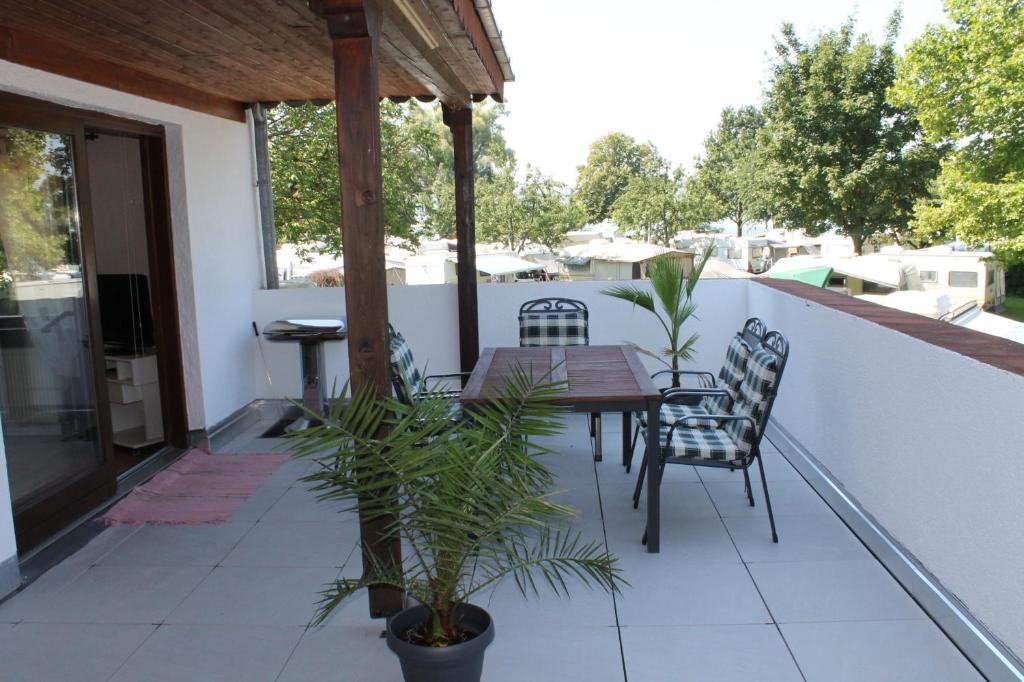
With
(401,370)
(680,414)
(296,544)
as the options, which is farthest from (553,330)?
(296,544)

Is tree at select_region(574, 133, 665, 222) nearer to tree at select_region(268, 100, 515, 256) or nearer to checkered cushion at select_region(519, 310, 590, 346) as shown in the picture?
tree at select_region(268, 100, 515, 256)

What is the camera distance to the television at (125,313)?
513cm

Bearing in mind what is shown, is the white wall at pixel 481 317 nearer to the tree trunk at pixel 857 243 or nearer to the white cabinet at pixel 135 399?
the white cabinet at pixel 135 399

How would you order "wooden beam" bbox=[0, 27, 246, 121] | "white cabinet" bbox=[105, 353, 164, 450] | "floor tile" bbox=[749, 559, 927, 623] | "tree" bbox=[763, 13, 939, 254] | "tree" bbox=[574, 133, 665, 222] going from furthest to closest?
"tree" bbox=[574, 133, 665, 222] → "tree" bbox=[763, 13, 939, 254] → "white cabinet" bbox=[105, 353, 164, 450] → "wooden beam" bbox=[0, 27, 246, 121] → "floor tile" bbox=[749, 559, 927, 623]

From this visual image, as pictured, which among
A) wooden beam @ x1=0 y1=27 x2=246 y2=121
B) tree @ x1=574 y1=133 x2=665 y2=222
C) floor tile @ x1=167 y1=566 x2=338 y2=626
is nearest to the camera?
floor tile @ x1=167 y1=566 x2=338 y2=626

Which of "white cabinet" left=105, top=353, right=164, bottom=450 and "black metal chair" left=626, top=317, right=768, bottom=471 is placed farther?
"white cabinet" left=105, top=353, right=164, bottom=450

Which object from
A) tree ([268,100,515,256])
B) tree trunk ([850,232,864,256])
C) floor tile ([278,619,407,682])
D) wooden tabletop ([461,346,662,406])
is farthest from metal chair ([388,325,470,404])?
tree trunk ([850,232,864,256])

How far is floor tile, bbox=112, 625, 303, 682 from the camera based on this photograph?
256 cm

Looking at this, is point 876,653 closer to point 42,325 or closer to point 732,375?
point 732,375

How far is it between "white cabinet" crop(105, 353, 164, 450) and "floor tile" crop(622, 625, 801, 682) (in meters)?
3.70

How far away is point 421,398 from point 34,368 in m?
2.32

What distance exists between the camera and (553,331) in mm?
5340

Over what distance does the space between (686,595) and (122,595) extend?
223cm

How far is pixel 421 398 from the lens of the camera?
2494mm
